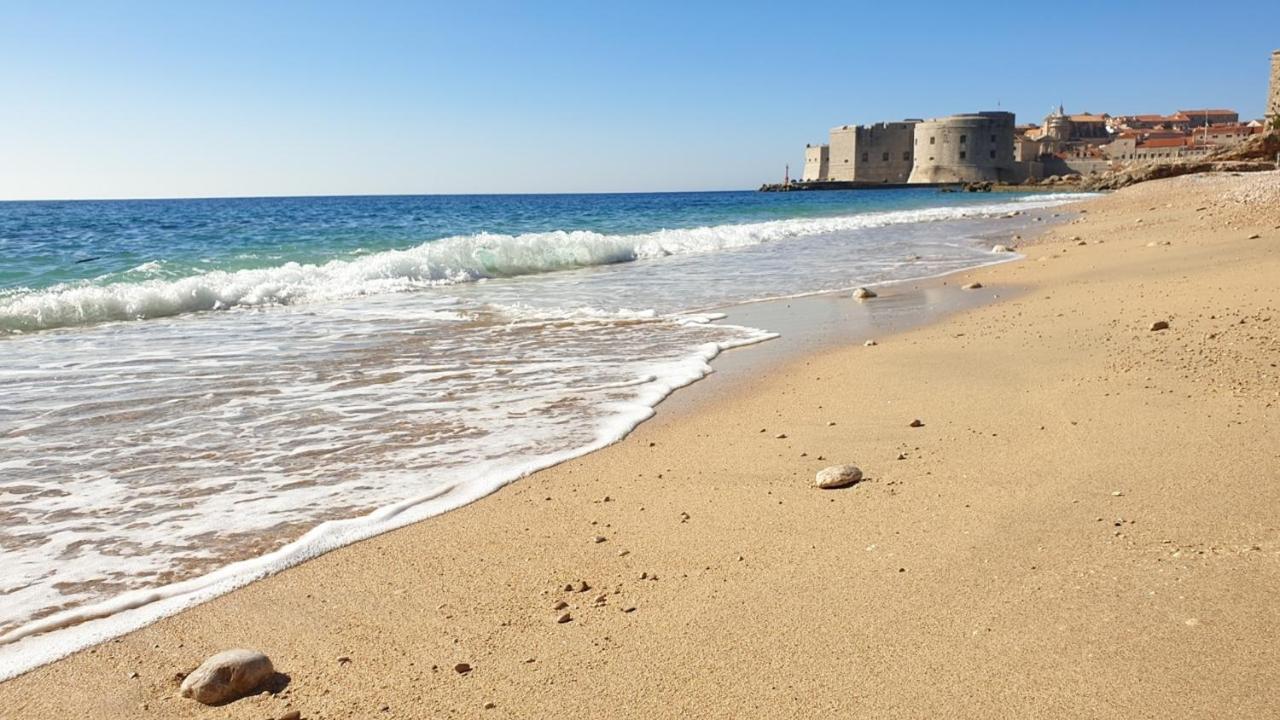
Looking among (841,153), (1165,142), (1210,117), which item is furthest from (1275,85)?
(1210,117)

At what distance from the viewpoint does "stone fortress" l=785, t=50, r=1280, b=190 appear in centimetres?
8975

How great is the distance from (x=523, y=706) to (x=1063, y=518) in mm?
2074

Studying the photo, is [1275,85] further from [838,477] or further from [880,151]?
[838,477]

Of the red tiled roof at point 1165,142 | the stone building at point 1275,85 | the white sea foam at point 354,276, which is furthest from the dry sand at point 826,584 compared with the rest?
the red tiled roof at point 1165,142

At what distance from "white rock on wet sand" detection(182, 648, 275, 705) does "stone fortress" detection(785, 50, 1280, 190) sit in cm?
9478

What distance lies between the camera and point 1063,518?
3195 mm

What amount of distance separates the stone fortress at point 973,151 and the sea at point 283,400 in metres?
81.7

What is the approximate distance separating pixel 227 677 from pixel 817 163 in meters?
109

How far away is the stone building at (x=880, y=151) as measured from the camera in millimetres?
97062

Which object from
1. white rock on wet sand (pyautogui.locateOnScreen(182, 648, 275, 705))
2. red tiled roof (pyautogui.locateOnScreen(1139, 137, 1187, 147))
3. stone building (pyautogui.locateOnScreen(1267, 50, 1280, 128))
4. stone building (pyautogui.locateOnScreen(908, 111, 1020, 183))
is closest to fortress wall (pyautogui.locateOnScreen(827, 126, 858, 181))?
stone building (pyautogui.locateOnScreen(908, 111, 1020, 183))

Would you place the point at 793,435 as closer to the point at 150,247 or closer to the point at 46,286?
the point at 46,286

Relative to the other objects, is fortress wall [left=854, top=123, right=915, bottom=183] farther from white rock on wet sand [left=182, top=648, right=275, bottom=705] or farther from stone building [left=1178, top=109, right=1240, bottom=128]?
white rock on wet sand [left=182, top=648, right=275, bottom=705]

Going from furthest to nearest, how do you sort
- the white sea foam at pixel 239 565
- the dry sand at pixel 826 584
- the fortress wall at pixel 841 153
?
the fortress wall at pixel 841 153
the white sea foam at pixel 239 565
the dry sand at pixel 826 584

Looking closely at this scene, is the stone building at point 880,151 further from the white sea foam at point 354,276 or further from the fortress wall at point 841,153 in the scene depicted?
the white sea foam at point 354,276
